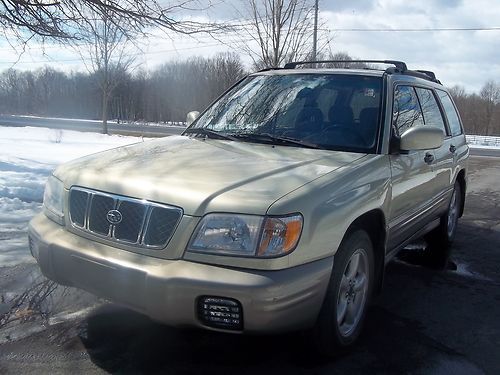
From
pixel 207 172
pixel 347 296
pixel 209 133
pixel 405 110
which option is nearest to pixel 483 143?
pixel 405 110

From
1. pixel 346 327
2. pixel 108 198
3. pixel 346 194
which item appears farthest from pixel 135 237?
pixel 346 327

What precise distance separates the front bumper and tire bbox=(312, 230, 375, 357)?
0.13 m

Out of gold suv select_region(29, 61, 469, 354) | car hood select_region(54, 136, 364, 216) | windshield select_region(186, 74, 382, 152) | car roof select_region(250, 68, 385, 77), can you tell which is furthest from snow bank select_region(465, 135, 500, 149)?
car hood select_region(54, 136, 364, 216)

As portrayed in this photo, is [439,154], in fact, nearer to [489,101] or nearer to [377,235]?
[377,235]

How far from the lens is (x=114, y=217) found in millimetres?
2648

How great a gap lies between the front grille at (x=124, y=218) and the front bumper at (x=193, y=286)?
0.09m

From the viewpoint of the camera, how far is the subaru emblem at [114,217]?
8.64 feet

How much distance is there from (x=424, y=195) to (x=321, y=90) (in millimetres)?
1271

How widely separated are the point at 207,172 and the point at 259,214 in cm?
53

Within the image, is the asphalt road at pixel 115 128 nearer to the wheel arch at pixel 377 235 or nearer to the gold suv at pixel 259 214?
the gold suv at pixel 259 214

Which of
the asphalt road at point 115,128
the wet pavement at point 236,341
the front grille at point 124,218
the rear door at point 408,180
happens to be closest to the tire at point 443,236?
the rear door at point 408,180

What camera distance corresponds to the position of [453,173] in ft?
17.0

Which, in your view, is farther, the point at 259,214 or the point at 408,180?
the point at 408,180

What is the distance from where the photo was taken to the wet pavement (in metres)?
2.76
